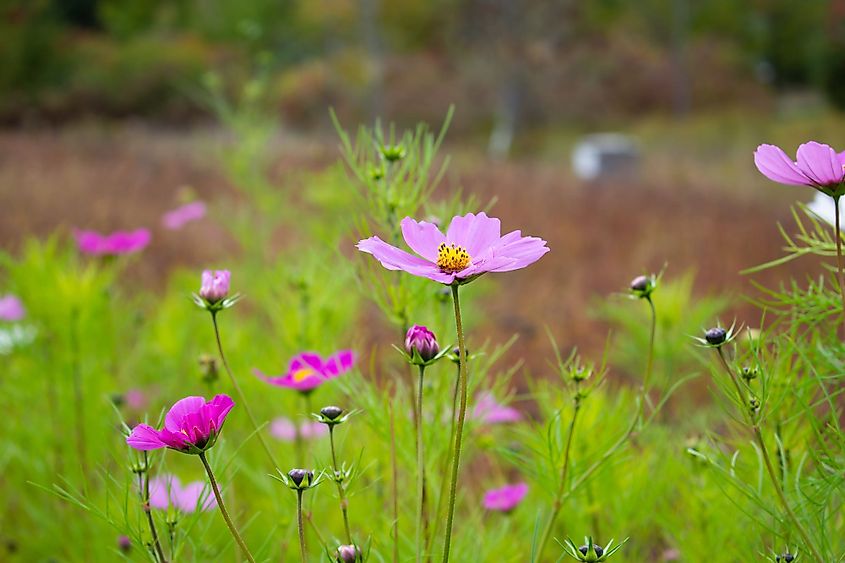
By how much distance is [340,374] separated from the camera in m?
0.70

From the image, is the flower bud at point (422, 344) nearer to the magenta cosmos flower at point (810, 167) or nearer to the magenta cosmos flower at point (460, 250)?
the magenta cosmos flower at point (460, 250)

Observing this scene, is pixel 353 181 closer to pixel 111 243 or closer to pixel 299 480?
pixel 111 243

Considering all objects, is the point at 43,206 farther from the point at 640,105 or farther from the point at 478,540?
the point at 640,105

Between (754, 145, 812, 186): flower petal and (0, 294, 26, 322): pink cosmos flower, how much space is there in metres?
1.20

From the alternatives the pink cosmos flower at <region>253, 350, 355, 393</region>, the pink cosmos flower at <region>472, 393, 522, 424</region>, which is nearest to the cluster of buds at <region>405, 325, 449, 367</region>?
the pink cosmos flower at <region>253, 350, 355, 393</region>

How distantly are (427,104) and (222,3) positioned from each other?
4.63m

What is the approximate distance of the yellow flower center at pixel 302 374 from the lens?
0.70 metres

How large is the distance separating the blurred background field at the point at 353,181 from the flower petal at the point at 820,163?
0.66 feet

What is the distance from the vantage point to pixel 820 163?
0.48 meters

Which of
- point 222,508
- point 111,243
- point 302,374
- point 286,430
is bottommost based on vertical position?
point 286,430

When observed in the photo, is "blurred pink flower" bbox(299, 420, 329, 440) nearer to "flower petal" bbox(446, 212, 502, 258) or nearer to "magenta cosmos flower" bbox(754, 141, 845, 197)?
"flower petal" bbox(446, 212, 502, 258)

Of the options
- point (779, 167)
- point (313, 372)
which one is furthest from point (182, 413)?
point (779, 167)

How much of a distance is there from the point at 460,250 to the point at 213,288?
0.17 m

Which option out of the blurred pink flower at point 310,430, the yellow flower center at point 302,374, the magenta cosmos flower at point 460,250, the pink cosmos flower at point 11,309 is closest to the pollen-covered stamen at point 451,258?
the magenta cosmos flower at point 460,250
